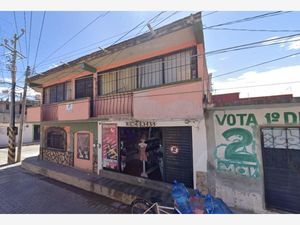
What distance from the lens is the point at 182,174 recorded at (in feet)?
21.4

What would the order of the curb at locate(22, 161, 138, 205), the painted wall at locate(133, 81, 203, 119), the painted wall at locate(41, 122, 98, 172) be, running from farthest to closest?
the painted wall at locate(41, 122, 98, 172), the curb at locate(22, 161, 138, 205), the painted wall at locate(133, 81, 203, 119)

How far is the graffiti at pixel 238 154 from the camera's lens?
5.19 m

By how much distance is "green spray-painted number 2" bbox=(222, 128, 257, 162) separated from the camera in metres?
5.23

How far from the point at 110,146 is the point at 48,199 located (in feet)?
10.4

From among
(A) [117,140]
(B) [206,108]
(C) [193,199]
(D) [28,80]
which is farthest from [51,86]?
(C) [193,199]

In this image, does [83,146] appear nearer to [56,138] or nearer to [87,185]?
[87,185]

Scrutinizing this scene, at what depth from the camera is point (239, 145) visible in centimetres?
537

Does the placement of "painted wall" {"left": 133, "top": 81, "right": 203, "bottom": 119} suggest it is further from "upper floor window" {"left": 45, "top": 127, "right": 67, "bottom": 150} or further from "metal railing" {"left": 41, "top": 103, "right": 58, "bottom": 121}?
"upper floor window" {"left": 45, "top": 127, "right": 67, "bottom": 150}

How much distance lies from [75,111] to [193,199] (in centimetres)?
724

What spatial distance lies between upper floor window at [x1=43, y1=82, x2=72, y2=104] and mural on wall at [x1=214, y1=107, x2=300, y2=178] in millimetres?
9021

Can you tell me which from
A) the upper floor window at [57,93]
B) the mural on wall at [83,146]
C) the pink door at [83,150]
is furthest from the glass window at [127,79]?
the upper floor window at [57,93]

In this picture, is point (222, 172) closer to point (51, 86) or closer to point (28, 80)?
point (51, 86)

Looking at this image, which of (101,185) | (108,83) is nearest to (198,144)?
(101,185)

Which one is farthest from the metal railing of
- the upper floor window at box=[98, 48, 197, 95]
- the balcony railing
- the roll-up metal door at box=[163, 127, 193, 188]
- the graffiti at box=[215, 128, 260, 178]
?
the graffiti at box=[215, 128, 260, 178]
